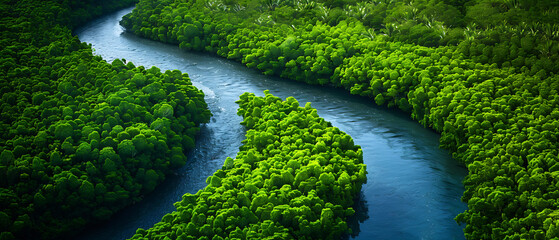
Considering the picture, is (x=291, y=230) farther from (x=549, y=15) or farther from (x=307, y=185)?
(x=549, y=15)

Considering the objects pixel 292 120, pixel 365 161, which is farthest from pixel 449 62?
pixel 292 120

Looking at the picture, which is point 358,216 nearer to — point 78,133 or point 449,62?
point 449,62

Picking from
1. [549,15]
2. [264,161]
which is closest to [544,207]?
[264,161]

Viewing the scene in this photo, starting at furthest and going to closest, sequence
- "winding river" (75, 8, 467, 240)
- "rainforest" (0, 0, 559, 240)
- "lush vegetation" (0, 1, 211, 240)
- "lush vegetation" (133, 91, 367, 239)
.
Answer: "winding river" (75, 8, 467, 240) → "lush vegetation" (0, 1, 211, 240) → "rainforest" (0, 0, 559, 240) → "lush vegetation" (133, 91, 367, 239)

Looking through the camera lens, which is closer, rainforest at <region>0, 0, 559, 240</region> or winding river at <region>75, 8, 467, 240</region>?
rainforest at <region>0, 0, 559, 240</region>

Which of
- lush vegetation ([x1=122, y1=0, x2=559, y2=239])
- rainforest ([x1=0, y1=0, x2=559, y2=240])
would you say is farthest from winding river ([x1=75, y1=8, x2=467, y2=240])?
lush vegetation ([x1=122, y1=0, x2=559, y2=239])

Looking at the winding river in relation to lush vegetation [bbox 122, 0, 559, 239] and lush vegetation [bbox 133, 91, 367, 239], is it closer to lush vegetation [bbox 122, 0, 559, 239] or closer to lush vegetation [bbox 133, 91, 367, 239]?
lush vegetation [bbox 122, 0, 559, 239]

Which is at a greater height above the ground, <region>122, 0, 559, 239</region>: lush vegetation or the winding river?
<region>122, 0, 559, 239</region>: lush vegetation
